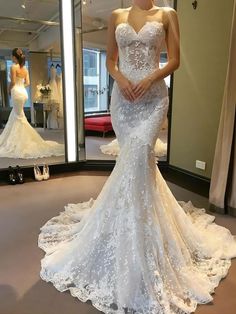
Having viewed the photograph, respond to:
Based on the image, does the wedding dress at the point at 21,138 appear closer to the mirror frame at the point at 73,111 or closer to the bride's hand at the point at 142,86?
the mirror frame at the point at 73,111

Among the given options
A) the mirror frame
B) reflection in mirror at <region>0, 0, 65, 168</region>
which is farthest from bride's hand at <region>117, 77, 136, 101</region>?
reflection in mirror at <region>0, 0, 65, 168</region>

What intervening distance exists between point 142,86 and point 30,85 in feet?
7.75

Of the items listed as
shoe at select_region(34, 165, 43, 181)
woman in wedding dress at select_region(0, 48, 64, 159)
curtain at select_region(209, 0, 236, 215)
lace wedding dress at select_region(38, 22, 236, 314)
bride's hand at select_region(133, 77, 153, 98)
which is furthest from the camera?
shoe at select_region(34, 165, 43, 181)

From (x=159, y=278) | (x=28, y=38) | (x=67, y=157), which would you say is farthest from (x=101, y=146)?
(x=159, y=278)

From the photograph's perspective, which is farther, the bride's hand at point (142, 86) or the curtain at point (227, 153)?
the curtain at point (227, 153)

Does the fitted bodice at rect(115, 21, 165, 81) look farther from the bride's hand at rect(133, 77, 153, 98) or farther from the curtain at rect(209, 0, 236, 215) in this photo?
the curtain at rect(209, 0, 236, 215)

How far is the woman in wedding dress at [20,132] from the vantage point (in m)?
3.66

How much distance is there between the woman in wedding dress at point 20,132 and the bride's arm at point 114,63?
78.5 inches

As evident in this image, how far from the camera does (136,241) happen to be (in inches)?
70.7

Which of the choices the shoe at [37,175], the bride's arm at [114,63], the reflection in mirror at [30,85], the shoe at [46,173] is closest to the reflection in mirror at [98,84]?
the reflection in mirror at [30,85]

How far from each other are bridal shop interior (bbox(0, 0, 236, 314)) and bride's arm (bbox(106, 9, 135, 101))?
94 cm

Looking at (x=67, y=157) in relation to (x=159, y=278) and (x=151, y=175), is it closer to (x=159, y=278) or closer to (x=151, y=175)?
(x=151, y=175)

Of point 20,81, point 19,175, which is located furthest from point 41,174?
point 20,81

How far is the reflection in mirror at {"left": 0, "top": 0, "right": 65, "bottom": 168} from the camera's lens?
3572mm
